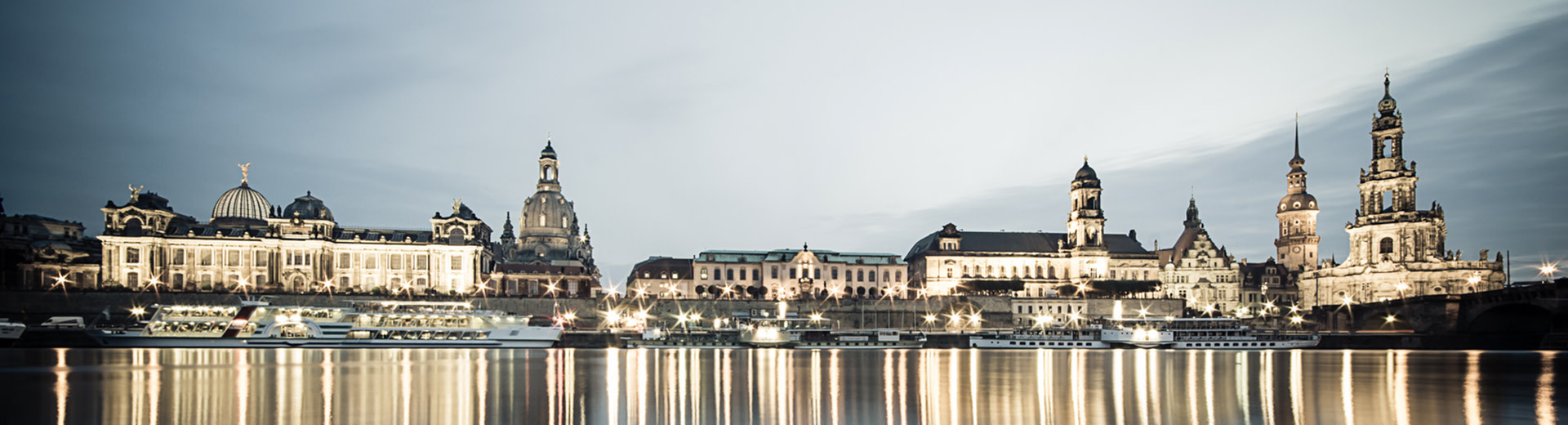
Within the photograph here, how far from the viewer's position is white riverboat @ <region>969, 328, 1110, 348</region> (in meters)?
80.1

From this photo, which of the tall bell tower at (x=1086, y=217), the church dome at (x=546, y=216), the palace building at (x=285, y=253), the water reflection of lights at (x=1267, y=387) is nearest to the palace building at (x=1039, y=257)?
the tall bell tower at (x=1086, y=217)

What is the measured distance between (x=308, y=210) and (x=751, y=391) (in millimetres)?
88288

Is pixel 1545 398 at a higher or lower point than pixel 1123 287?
higher

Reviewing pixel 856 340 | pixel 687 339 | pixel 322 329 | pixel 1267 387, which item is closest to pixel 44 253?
pixel 322 329

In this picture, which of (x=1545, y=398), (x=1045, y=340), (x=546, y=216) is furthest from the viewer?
(x=546, y=216)

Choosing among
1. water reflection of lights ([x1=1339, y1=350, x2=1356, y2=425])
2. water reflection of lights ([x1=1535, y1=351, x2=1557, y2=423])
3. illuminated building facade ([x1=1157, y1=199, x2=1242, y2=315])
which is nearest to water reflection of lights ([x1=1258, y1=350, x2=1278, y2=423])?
water reflection of lights ([x1=1339, y1=350, x2=1356, y2=425])

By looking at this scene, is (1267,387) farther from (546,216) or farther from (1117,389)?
(546,216)

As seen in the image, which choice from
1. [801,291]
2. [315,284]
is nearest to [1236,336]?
A: [801,291]

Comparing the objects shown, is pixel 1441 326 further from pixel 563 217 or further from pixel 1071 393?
pixel 563 217

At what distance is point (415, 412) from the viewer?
24500 mm

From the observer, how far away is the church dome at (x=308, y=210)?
103 metres

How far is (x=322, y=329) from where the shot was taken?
71.2 m

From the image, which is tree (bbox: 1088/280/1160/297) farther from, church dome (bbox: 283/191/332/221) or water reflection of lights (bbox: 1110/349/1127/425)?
church dome (bbox: 283/191/332/221)

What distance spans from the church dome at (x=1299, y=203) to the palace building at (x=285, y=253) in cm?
10615
